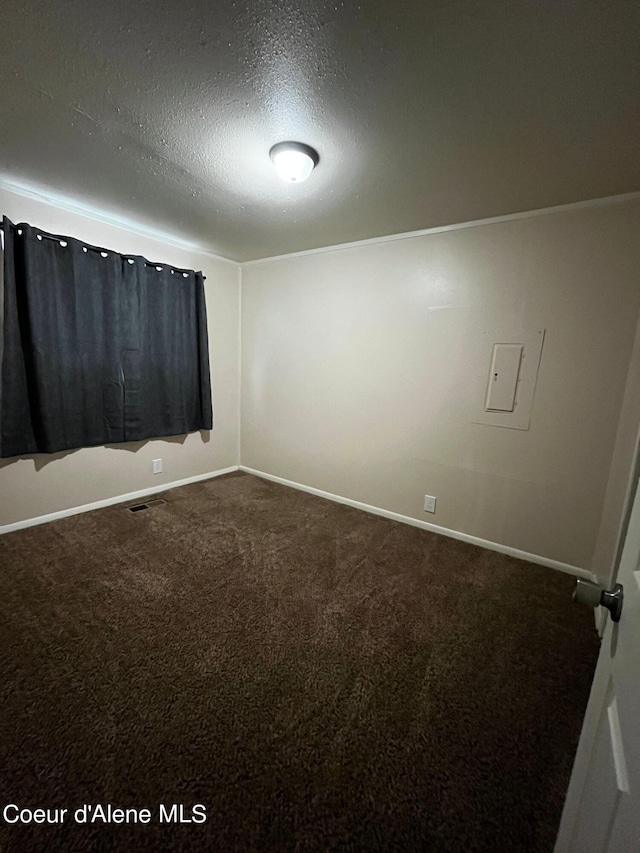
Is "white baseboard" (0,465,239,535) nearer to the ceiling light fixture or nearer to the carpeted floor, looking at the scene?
the carpeted floor

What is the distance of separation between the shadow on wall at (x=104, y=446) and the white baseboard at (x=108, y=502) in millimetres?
385

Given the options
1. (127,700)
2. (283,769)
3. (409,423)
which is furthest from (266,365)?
(283,769)

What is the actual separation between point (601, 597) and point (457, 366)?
209 centimetres

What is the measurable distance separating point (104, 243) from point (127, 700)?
2.97m

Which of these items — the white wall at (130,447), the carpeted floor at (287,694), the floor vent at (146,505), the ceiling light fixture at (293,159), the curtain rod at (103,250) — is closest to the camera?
the carpeted floor at (287,694)

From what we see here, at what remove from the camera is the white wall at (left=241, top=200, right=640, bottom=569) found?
2070mm

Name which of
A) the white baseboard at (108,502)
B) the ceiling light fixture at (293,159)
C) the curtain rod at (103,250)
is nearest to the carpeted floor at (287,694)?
the white baseboard at (108,502)

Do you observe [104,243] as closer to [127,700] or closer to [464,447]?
[127,700]

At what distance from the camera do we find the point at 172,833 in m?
0.95

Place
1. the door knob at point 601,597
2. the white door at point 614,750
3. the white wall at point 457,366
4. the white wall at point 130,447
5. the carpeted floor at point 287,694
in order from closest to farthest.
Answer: the white door at point 614,750 < the door knob at point 601,597 < the carpeted floor at point 287,694 < the white wall at point 457,366 < the white wall at point 130,447

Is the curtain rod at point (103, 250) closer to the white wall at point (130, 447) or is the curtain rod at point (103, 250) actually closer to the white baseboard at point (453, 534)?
the white wall at point (130, 447)

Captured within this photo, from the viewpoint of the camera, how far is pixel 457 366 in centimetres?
255

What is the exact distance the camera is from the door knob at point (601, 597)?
0.66 m

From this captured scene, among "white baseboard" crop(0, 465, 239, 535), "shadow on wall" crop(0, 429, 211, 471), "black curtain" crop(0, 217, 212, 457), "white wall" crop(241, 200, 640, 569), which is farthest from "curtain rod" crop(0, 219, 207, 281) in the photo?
"white baseboard" crop(0, 465, 239, 535)
